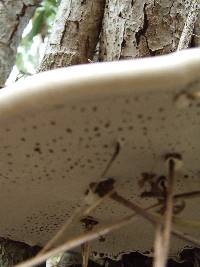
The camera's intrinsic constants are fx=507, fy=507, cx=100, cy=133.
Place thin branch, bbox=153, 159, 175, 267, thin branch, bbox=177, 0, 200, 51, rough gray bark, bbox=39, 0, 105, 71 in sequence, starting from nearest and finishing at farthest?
thin branch, bbox=153, 159, 175, 267, thin branch, bbox=177, 0, 200, 51, rough gray bark, bbox=39, 0, 105, 71

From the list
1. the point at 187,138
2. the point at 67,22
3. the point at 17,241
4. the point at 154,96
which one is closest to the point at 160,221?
the point at 187,138

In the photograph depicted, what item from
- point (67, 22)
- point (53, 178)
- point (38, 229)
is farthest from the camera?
point (67, 22)

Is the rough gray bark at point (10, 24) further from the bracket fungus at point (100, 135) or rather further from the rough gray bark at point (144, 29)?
the bracket fungus at point (100, 135)

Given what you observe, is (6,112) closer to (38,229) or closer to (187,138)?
(187,138)

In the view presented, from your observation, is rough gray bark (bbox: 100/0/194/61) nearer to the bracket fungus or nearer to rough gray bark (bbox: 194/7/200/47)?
rough gray bark (bbox: 194/7/200/47)

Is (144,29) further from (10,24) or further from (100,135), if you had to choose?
(10,24)

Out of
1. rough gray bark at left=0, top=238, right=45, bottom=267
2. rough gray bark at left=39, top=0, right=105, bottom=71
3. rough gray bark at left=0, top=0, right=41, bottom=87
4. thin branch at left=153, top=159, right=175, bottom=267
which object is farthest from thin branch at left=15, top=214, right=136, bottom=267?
rough gray bark at left=0, top=0, right=41, bottom=87
